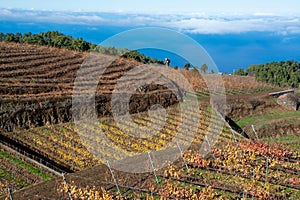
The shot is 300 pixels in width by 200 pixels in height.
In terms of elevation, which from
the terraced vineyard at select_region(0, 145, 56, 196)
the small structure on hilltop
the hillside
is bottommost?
the terraced vineyard at select_region(0, 145, 56, 196)

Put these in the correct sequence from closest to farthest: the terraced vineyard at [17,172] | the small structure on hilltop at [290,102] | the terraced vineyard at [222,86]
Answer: the terraced vineyard at [17,172]
the small structure on hilltop at [290,102]
the terraced vineyard at [222,86]

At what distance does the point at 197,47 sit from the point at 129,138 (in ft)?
16.8

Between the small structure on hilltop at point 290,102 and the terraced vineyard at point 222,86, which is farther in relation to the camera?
the terraced vineyard at point 222,86

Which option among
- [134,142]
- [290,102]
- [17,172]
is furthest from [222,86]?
[17,172]

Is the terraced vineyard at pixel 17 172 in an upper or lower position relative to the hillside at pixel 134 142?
lower

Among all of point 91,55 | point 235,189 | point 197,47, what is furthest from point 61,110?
point 91,55

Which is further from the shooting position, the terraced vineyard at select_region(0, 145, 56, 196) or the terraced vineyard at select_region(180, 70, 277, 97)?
the terraced vineyard at select_region(180, 70, 277, 97)

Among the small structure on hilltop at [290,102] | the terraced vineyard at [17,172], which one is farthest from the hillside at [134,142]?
the small structure on hilltop at [290,102]

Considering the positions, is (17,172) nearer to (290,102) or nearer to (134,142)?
(134,142)

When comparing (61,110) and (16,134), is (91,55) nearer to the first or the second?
(61,110)

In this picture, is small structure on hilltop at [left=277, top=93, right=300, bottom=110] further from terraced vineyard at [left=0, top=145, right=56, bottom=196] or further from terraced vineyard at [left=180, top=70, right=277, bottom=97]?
terraced vineyard at [left=0, top=145, right=56, bottom=196]

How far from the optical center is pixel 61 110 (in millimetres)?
16578

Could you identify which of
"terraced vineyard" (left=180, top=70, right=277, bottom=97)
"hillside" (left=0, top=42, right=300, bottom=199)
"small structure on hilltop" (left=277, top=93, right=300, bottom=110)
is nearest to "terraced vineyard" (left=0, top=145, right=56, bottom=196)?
"hillside" (left=0, top=42, right=300, bottom=199)

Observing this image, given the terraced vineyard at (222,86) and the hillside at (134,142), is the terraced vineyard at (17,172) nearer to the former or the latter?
the hillside at (134,142)
